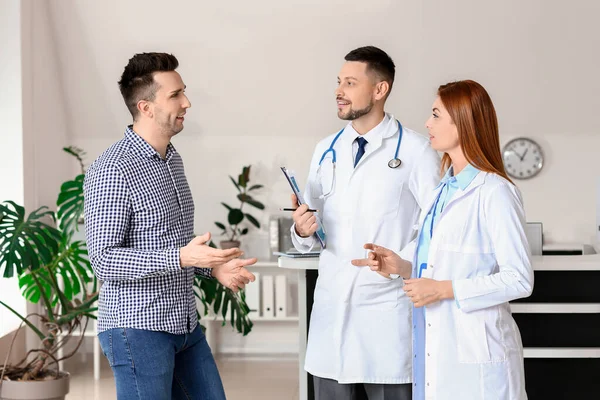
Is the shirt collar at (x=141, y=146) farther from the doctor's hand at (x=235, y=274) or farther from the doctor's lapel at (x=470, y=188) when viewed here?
the doctor's lapel at (x=470, y=188)

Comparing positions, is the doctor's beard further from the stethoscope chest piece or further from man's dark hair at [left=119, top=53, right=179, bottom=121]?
man's dark hair at [left=119, top=53, right=179, bottom=121]

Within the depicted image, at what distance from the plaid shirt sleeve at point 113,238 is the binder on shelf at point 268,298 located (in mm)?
3645

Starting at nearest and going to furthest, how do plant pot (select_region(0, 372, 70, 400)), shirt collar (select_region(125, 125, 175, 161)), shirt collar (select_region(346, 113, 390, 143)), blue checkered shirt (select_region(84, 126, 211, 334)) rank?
blue checkered shirt (select_region(84, 126, 211, 334)), shirt collar (select_region(125, 125, 175, 161)), shirt collar (select_region(346, 113, 390, 143)), plant pot (select_region(0, 372, 70, 400))

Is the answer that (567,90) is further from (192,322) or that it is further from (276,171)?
(192,322)

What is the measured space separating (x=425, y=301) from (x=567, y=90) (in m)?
4.09

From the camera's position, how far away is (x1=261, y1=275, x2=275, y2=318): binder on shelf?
5.71 metres

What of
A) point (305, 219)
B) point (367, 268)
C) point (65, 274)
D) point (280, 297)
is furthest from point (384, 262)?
point (280, 297)

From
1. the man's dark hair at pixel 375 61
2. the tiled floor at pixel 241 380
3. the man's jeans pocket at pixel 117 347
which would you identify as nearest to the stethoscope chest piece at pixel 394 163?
the man's dark hair at pixel 375 61

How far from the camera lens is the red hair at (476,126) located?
2061 mm

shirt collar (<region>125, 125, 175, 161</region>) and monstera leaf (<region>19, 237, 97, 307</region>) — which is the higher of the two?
shirt collar (<region>125, 125, 175, 161</region>)

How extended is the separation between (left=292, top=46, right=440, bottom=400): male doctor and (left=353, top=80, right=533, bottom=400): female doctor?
0.36 m

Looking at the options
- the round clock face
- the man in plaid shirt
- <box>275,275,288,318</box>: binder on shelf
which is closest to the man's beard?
the man in plaid shirt

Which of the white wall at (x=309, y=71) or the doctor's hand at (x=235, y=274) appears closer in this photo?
the doctor's hand at (x=235, y=274)

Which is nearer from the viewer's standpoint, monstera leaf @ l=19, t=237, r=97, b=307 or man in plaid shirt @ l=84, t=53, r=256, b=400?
man in plaid shirt @ l=84, t=53, r=256, b=400
